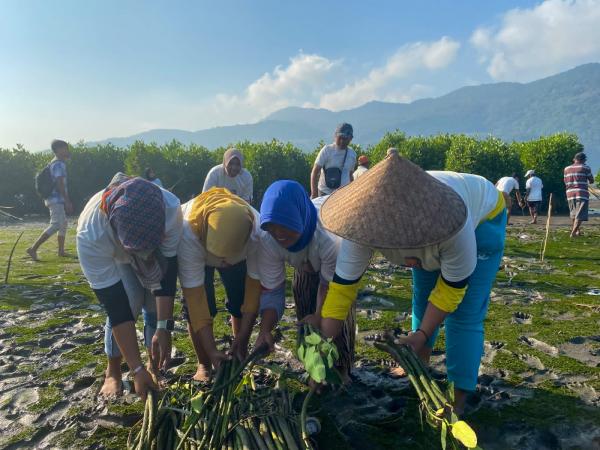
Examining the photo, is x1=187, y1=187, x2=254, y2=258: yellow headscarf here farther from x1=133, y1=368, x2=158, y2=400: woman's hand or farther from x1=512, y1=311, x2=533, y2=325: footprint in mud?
x1=512, y1=311, x2=533, y2=325: footprint in mud

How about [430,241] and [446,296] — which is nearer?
[430,241]

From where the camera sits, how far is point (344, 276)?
7.30 ft

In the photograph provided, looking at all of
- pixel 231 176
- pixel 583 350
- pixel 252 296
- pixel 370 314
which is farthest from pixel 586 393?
pixel 231 176

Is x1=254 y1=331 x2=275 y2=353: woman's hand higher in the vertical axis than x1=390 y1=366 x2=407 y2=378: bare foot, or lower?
higher

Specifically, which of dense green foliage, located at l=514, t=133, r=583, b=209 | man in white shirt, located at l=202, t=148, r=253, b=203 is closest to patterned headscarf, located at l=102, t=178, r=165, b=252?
man in white shirt, located at l=202, t=148, r=253, b=203

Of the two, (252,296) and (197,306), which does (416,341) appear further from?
(197,306)

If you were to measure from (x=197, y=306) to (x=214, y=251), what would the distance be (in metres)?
0.49

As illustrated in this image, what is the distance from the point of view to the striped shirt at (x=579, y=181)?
8.85 metres

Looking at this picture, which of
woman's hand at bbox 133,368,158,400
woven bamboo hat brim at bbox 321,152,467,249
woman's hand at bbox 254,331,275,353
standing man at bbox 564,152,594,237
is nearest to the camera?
woven bamboo hat brim at bbox 321,152,467,249

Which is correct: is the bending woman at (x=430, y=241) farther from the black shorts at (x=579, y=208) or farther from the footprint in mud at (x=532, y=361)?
the black shorts at (x=579, y=208)

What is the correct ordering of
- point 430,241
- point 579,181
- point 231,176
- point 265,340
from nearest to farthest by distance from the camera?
point 430,241, point 265,340, point 231,176, point 579,181

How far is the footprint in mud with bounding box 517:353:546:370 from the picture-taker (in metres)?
3.15

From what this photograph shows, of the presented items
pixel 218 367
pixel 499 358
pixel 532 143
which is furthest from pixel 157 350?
pixel 532 143

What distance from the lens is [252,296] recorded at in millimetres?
2855
